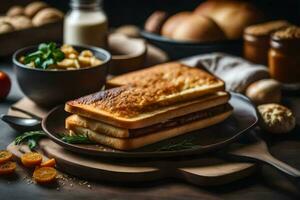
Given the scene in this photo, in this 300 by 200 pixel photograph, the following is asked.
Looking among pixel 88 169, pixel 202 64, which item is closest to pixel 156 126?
pixel 88 169

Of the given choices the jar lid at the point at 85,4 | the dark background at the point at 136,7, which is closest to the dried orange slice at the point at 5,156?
the jar lid at the point at 85,4

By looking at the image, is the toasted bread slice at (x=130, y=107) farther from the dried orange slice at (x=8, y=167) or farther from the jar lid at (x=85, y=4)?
the jar lid at (x=85, y=4)

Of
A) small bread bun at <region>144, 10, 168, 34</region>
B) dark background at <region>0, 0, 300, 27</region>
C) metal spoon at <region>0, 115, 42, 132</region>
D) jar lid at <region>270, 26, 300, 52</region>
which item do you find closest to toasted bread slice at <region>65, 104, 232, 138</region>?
metal spoon at <region>0, 115, 42, 132</region>

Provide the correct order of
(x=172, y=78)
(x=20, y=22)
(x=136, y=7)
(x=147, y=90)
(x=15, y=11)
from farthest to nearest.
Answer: (x=136, y=7) → (x=15, y=11) → (x=20, y=22) → (x=172, y=78) → (x=147, y=90)

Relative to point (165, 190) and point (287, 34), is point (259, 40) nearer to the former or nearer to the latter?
point (287, 34)

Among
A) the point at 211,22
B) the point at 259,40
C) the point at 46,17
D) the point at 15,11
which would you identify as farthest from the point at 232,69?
the point at 15,11

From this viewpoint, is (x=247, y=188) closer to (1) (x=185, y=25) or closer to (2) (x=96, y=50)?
(2) (x=96, y=50)
